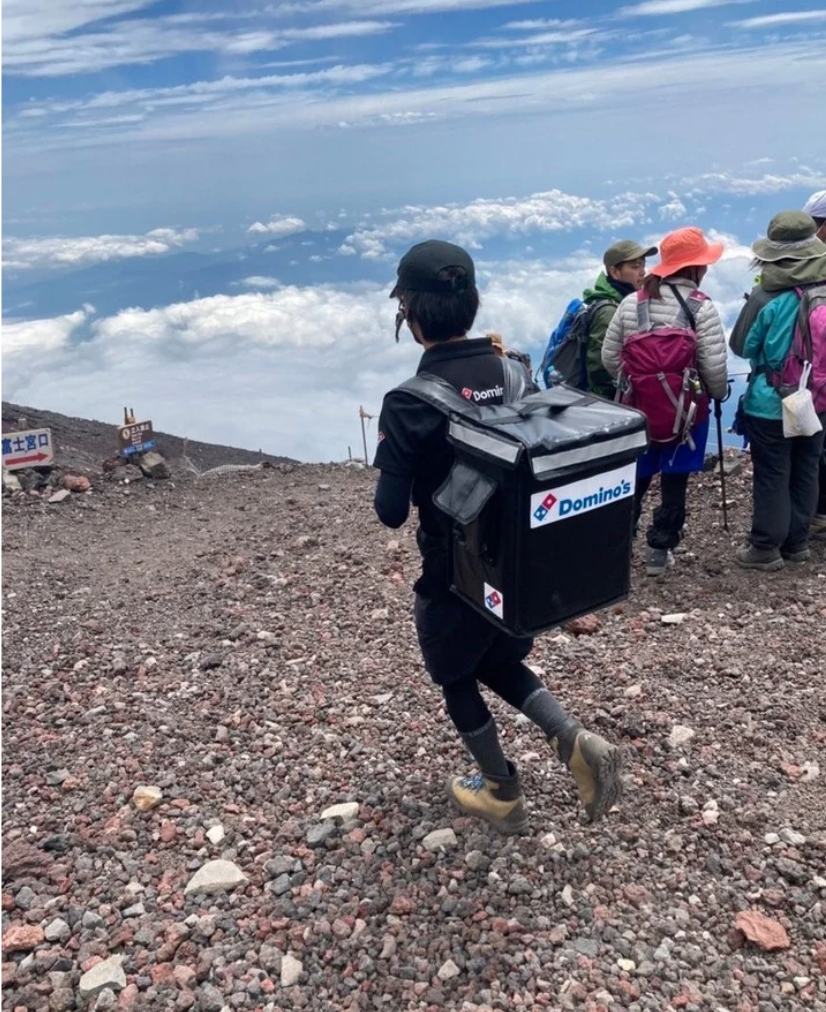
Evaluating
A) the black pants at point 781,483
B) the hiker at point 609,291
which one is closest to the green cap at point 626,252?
the hiker at point 609,291

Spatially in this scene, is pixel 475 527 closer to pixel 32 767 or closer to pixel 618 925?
pixel 618 925

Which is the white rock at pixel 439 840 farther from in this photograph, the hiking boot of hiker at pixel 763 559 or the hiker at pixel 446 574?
the hiking boot of hiker at pixel 763 559

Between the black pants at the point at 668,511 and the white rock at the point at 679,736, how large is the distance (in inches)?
83.3

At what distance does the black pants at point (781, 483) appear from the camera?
6188 millimetres

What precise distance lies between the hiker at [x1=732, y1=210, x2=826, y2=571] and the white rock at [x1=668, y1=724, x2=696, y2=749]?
2401 mm

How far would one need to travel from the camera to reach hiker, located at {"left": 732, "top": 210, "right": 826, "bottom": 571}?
5816 mm

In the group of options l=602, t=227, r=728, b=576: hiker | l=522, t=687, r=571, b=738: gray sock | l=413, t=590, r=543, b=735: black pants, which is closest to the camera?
l=413, t=590, r=543, b=735: black pants

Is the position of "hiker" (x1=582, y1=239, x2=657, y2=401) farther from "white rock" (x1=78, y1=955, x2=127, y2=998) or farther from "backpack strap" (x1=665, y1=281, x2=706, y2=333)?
"white rock" (x1=78, y1=955, x2=127, y2=998)

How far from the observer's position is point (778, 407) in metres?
6.03

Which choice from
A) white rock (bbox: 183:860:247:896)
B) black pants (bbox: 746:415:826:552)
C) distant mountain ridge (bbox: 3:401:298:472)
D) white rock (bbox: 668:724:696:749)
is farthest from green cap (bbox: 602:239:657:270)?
distant mountain ridge (bbox: 3:401:298:472)

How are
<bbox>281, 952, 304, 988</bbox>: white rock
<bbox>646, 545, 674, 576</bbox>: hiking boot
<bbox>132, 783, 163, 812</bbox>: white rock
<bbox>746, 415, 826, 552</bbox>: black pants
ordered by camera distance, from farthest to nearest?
<bbox>646, 545, 674, 576</bbox>: hiking boot → <bbox>746, 415, 826, 552</bbox>: black pants → <bbox>132, 783, 163, 812</bbox>: white rock → <bbox>281, 952, 304, 988</bbox>: white rock

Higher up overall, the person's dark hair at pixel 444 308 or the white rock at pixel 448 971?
the person's dark hair at pixel 444 308

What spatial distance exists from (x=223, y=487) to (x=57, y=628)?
174 inches

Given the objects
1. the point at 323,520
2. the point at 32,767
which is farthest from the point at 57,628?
the point at 323,520
